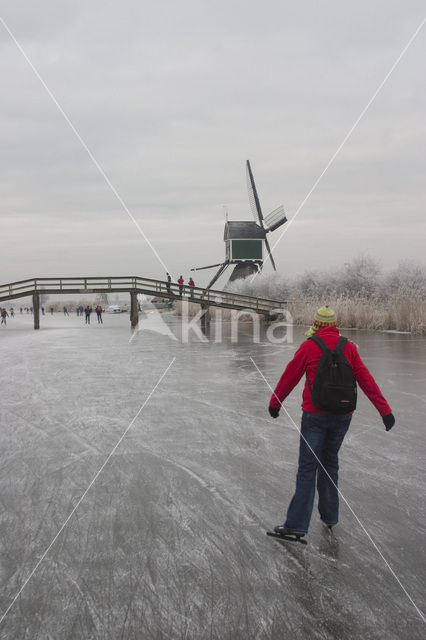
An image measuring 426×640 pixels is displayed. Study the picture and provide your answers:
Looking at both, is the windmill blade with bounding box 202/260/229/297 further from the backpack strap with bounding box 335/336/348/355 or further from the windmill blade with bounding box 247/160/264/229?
the backpack strap with bounding box 335/336/348/355

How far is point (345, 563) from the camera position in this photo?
3084 mm

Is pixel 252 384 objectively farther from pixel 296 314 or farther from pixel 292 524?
pixel 296 314

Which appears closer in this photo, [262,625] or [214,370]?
[262,625]

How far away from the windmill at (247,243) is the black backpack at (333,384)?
1919 inches

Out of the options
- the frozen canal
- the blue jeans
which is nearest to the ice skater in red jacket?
the blue jeans

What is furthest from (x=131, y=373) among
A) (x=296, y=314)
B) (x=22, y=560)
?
(x=296, y=314)

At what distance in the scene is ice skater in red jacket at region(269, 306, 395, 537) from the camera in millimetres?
3428

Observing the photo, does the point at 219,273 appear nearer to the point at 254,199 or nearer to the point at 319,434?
the point at 254,199

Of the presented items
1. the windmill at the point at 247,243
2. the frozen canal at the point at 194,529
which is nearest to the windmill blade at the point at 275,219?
the windmill at the point at 247,243

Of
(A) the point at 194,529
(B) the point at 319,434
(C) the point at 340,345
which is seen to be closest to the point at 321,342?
(C) the point at 340,345

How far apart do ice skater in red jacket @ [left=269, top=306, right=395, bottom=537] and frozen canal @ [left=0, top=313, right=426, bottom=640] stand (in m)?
0.19

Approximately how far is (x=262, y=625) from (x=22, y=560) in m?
1.60

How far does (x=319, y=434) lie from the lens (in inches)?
137

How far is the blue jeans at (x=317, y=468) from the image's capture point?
134 inches
